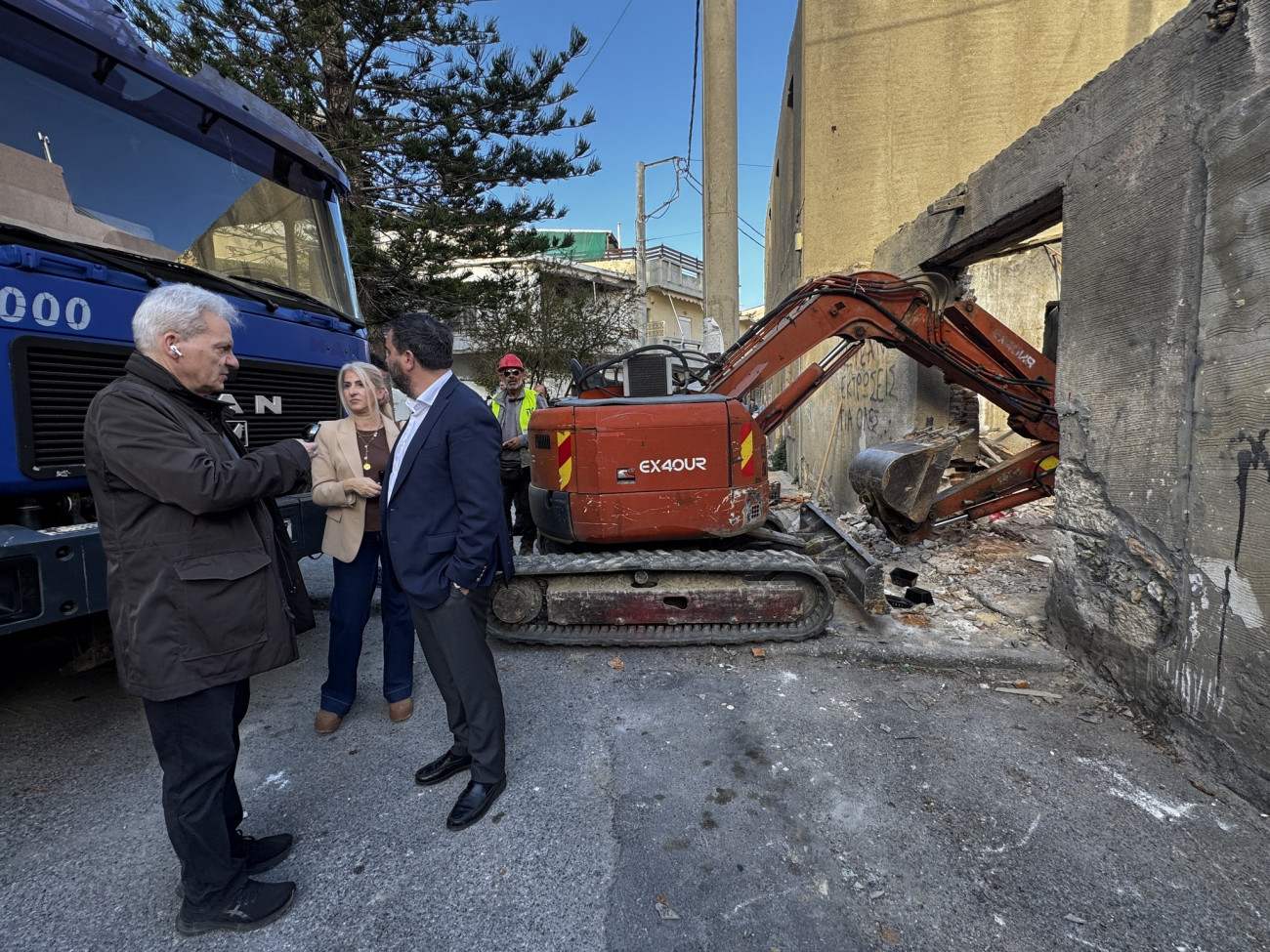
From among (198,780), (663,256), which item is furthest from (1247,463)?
(663,256)

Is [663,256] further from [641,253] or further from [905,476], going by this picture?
[905,476]

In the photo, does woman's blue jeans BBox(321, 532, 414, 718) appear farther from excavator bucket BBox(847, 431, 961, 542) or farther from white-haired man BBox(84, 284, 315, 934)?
excavator bucket BBox(847, 431, 961, 542)

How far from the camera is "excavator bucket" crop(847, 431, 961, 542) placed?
193 inches

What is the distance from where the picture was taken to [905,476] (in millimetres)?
4949

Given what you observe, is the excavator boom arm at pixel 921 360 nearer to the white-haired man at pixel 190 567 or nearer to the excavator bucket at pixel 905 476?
the excavator bucket at pixel 905 476

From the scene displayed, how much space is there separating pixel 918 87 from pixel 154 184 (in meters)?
9.08

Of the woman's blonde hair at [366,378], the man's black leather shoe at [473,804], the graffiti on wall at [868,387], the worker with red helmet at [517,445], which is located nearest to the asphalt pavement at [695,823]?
the man's black leather shoe at [473,804]

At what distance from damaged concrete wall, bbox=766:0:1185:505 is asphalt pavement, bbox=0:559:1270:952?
5.54 m

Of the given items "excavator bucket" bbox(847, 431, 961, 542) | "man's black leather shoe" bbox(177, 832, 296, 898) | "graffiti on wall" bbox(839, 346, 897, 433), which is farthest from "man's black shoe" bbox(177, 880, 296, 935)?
"graffiti on wall" bbox(839, 346, 897, 433)

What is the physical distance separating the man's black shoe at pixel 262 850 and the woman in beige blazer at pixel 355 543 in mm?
849

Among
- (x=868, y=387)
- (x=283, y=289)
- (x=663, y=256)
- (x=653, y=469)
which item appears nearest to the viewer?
(x=283, y=289)

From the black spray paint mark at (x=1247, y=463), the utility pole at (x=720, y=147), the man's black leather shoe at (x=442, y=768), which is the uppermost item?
the utility pole at (x=720, y=147)

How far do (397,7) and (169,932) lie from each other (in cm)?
1274

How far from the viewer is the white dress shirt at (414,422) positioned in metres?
2.35
